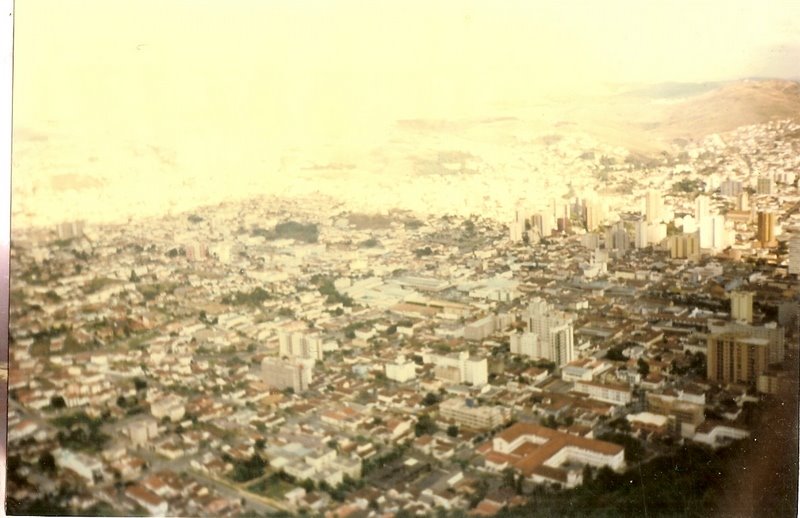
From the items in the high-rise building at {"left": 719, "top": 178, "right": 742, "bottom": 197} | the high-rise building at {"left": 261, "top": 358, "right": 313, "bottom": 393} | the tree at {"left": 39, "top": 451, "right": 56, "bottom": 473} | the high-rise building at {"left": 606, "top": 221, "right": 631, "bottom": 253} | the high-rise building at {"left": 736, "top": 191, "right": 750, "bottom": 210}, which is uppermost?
the high-rise building at {"left": 719, "top": 178, "right": 742, "bottom": 197}

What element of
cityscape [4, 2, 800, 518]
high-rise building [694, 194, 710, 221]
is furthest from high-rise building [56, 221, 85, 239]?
high-rise building [694, 194, 710, 221]

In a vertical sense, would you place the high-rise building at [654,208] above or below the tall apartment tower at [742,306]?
above

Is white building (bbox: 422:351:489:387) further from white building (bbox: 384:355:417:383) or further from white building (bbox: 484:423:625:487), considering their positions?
white building (bbox: 484:423:625:487)

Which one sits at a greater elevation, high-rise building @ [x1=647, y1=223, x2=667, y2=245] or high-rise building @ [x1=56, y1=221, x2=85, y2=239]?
high-rise building @ [x1=56, y1=221, x2=85, y2=239]

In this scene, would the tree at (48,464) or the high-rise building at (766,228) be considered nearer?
the high-rise building at (766,228)

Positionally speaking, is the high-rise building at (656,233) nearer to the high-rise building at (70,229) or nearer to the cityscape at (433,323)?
the cityscape at (433,323)

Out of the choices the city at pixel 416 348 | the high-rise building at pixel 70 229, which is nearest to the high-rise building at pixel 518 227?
the city at pixel 416 348

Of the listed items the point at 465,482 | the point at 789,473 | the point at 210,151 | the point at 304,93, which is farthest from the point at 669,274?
the point at 210,151
